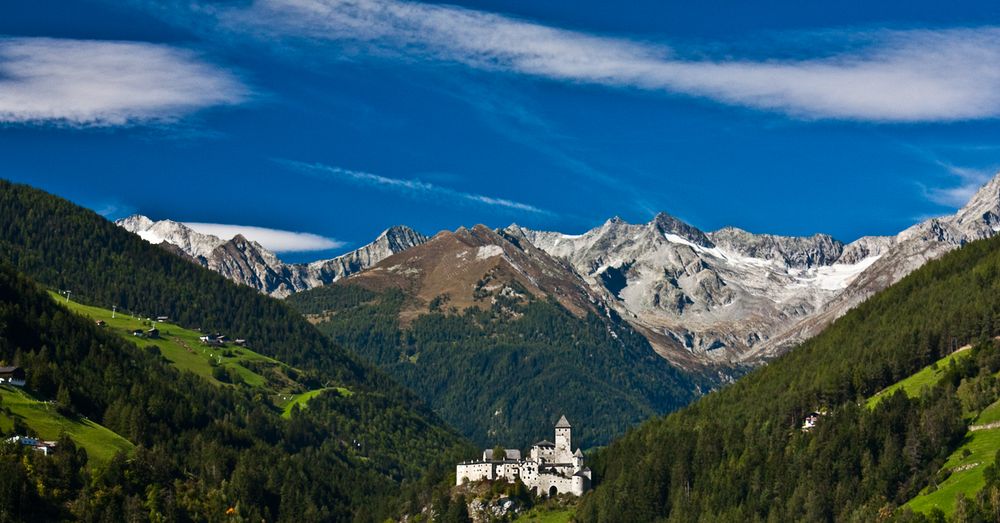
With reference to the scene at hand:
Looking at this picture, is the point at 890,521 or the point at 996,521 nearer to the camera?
the point at 996,521

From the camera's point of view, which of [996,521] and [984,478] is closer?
[996,521]

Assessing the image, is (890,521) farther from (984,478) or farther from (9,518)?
(9,518)

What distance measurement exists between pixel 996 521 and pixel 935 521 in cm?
847

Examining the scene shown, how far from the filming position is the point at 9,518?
198250 millimetres

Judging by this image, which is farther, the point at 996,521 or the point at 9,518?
the point at 9,518

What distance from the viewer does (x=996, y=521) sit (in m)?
181

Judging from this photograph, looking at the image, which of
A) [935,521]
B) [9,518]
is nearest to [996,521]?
[935,521]

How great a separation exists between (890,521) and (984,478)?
13933mm

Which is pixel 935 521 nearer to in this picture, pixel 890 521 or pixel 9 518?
pixel 890 521

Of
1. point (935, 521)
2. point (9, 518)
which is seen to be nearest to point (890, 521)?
Result: point (935, 521)

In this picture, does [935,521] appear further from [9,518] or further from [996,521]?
[9,518]

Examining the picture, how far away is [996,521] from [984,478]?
15.6m

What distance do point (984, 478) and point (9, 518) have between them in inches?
5279

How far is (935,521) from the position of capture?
187 m
